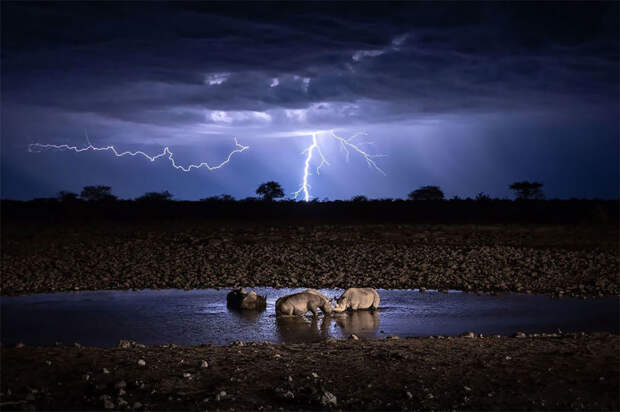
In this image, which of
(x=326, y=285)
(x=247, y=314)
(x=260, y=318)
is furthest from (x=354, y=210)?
(x=260, y=318)

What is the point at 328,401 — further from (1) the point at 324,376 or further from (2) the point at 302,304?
(2) the point at 302,304

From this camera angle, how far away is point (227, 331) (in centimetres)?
1015

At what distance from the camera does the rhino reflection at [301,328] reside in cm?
965

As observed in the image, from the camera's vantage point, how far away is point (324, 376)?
6988 mm

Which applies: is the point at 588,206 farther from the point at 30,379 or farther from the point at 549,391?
the point at 30,379

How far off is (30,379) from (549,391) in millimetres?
5457

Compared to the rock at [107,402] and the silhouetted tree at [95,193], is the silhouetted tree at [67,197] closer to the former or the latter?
the silhouetted tree at [95,193]

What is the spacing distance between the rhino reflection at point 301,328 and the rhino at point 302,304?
112 mm

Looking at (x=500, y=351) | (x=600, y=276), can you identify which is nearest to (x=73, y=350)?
(x=500, y=351)

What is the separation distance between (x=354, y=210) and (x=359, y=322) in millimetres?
27637

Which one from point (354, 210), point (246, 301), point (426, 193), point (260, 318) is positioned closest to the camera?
point (260, 318)

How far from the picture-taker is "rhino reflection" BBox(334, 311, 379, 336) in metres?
10.1

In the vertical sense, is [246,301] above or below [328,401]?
above

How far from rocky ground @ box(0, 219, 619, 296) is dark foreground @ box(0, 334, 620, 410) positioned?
6.63 metres
